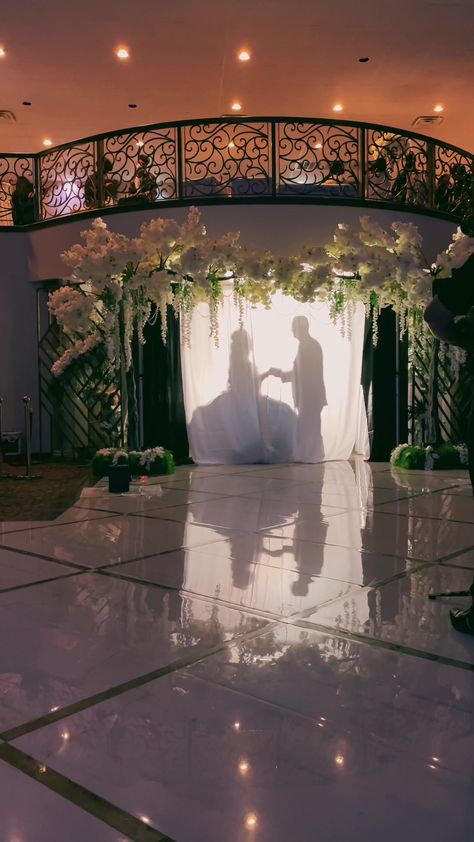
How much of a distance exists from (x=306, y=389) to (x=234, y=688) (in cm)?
623

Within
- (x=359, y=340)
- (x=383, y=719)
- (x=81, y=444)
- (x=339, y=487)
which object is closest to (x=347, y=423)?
(x=359, y=340)

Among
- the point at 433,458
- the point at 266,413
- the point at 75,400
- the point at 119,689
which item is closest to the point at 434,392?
the point at 433,458

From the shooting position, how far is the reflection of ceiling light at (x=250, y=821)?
1.42 metres

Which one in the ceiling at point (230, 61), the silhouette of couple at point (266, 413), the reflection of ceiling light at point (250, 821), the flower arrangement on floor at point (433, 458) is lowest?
the reflection of ceiling light at point (250, 821)

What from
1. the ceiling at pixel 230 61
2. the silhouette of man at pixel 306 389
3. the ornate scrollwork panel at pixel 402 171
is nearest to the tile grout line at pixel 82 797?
the silhouette of man at pixel 306 389

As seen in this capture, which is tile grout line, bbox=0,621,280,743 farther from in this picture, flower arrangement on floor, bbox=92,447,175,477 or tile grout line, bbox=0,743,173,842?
flower arrangement on floor, bbox=92,447,175,477

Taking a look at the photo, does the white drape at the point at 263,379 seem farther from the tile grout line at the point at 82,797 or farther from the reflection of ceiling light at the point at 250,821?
the reflection of ceiling light at the point at 250,821

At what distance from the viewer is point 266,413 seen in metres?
8.09

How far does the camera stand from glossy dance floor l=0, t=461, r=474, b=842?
57.8 inches

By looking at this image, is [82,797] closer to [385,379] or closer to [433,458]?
[433,458]

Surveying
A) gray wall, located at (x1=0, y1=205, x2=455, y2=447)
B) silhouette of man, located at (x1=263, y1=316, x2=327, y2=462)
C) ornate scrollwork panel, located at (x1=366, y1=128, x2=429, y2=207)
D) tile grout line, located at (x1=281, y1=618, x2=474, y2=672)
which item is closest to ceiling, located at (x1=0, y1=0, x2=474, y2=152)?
ornate scrollwork panel, located at (x1=366, y1=128, x2=429, y2=207)

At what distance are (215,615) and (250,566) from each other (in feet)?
2.50

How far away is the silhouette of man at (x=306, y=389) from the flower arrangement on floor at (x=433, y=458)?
1110mm

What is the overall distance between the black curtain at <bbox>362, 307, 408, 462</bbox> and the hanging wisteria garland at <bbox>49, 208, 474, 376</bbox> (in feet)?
1.05
